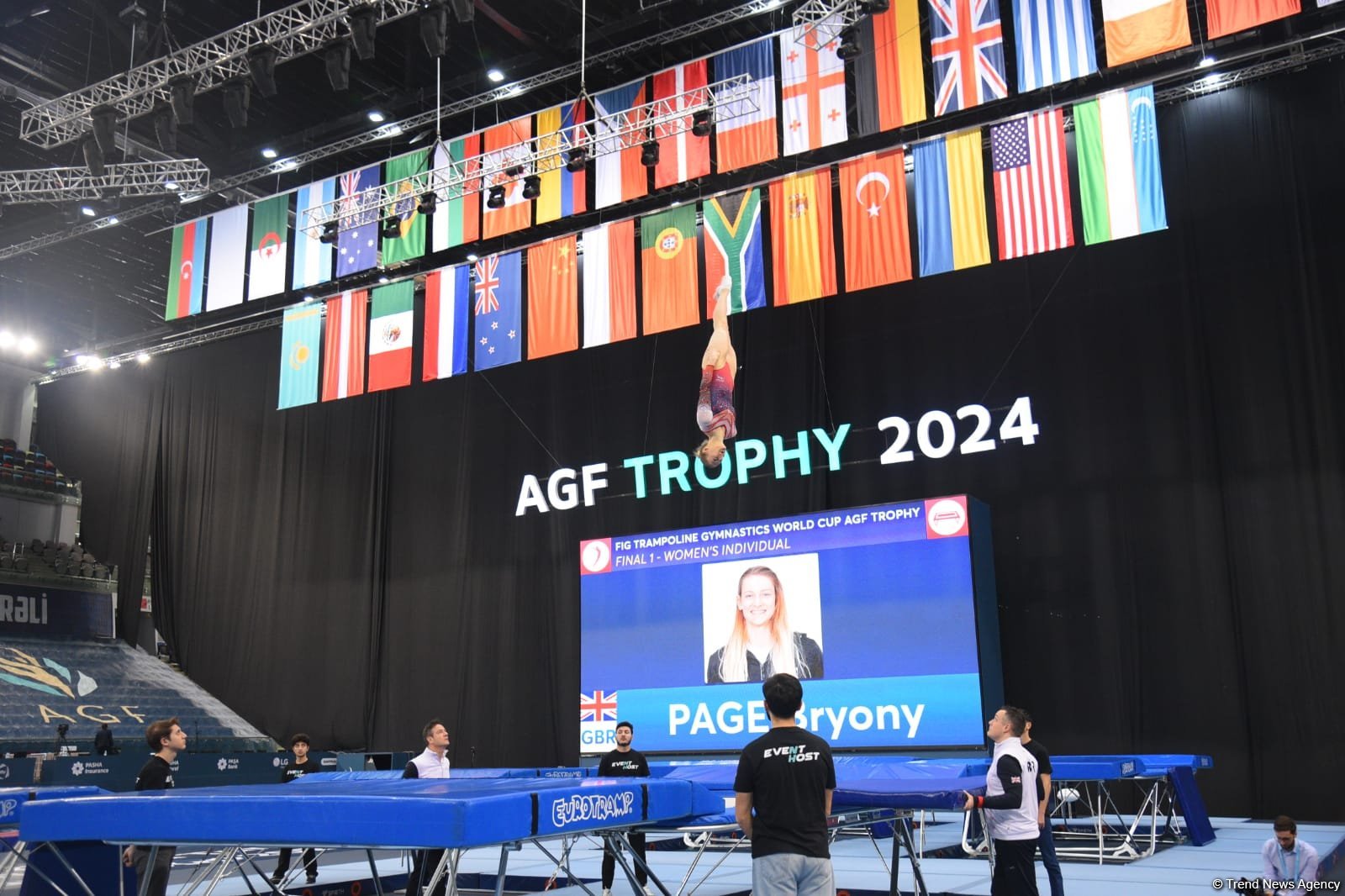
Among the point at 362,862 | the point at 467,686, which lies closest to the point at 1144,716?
the point at 362,862

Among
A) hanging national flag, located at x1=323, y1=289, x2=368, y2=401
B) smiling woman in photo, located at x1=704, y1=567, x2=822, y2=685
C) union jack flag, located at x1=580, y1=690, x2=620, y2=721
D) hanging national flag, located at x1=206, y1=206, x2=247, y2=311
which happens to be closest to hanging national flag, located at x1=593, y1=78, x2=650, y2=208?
hanging national flag, located at x1=323, y1=289, x2=368, y2=401

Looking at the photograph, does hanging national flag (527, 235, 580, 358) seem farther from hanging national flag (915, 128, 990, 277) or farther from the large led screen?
hanging national flag (915, 128, 990, 277)

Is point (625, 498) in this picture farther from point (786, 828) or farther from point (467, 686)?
point (786, 828)

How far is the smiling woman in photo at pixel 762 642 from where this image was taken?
528 inches

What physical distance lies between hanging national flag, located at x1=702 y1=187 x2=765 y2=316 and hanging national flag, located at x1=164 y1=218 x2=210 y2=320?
25.4 ft

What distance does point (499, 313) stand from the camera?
1502 centimetres

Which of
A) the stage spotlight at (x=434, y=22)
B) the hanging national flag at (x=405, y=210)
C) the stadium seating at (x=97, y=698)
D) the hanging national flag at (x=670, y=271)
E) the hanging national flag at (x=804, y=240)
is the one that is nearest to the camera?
the stage spotlight at (x=434, y=22)

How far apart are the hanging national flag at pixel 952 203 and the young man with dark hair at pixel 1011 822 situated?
7749mm

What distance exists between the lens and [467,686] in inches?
704

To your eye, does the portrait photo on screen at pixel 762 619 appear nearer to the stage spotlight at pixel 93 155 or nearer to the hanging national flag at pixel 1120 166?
the hanging national flag at pixel 1120 166

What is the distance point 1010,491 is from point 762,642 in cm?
378

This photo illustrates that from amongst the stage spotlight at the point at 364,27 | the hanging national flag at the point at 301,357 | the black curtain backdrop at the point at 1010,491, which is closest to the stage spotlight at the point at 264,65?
the stage spotlight at the point at 364,27

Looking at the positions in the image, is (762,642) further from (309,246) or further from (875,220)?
(309,246)

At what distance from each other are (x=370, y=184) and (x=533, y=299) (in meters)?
2.82
